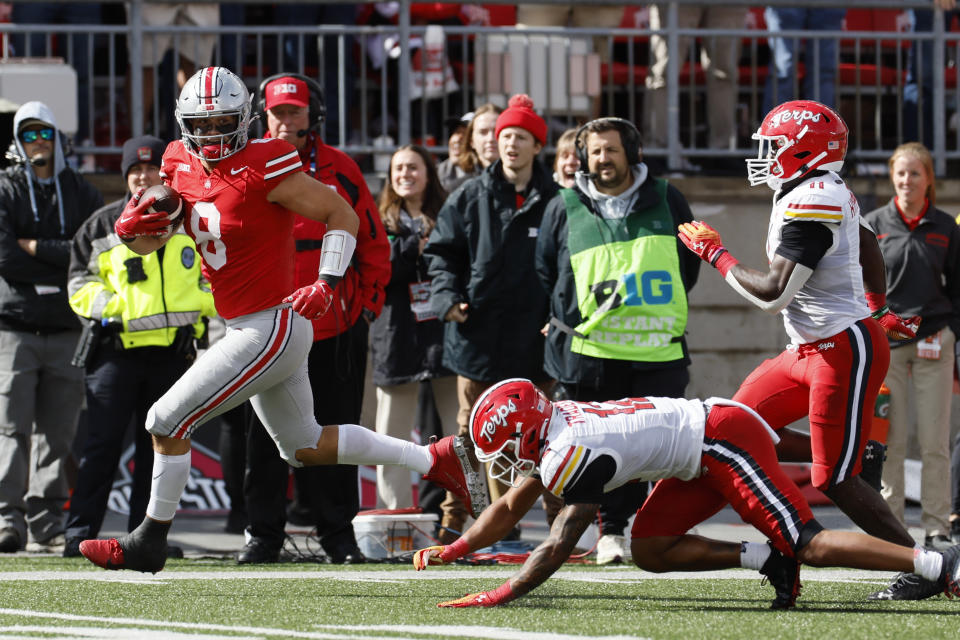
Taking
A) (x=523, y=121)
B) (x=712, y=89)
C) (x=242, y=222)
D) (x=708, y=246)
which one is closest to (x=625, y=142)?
(x=523, y=121)

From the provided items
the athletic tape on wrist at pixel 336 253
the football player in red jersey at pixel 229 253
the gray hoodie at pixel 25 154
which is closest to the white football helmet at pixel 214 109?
the football player in red jersey at pixel 229 253

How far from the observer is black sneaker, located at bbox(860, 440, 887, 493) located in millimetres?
6358

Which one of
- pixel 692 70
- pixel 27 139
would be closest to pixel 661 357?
pixel 27 139

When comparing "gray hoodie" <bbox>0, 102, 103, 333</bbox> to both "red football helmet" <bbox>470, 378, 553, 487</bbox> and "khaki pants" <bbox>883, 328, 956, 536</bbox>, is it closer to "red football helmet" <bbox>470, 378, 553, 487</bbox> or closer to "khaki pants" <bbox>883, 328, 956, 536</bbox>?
"red football helmet" <bbox>470, 378, 553, 487</bbox>

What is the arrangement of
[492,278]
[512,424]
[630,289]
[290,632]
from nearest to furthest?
[290,632] < [512,424] < [630,289] < [492,278]

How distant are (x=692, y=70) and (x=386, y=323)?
353cm

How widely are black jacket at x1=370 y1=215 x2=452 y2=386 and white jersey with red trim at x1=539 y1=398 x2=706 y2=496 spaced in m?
3.19

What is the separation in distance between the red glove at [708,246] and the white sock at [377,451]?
131cm

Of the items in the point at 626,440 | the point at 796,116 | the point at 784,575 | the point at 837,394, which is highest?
the point at 796,116

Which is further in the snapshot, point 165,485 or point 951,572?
point 165,485

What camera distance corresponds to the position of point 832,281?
5793 mm

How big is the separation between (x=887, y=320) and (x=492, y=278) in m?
2.22

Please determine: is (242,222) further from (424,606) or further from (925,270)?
(925,270)

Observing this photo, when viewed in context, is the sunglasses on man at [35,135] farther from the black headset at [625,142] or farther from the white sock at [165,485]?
the white sock at [165,485]
